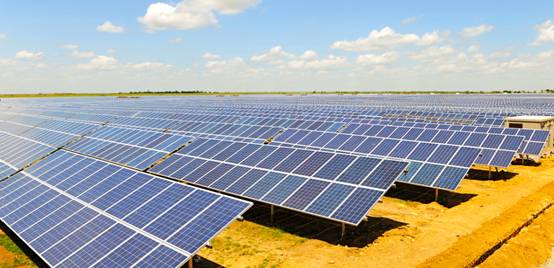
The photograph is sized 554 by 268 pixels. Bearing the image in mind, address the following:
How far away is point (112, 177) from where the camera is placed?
14312mm

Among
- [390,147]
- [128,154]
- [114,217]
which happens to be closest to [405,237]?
[390,147]

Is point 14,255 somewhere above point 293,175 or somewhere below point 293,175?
below

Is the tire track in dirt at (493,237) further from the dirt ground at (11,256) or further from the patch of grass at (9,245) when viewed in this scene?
the patch of grass at (9,245)

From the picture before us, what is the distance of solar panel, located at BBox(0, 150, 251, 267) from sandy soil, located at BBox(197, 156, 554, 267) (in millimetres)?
2621

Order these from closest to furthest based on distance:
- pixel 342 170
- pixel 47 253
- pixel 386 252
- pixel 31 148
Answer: pixel 47 253 → pixel 386 252 → pixel 342 170 → pixel 31 148

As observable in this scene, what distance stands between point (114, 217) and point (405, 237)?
1035 cm

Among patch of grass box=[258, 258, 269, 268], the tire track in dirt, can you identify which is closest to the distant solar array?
patch of grass box=[258, 258, 269, 268]

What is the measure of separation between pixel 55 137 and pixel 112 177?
17.6 meters

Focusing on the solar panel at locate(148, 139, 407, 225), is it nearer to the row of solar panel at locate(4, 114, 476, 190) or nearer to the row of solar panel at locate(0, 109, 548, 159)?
the row of solar panel at locate(4, 114, 476, 190)

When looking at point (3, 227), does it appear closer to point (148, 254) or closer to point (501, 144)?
point (148, 254)

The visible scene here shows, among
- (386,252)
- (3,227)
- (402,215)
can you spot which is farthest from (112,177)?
(402,215)

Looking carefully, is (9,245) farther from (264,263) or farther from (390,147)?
(390,147)

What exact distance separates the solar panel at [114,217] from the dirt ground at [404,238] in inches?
61.9

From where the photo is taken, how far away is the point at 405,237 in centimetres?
1412
